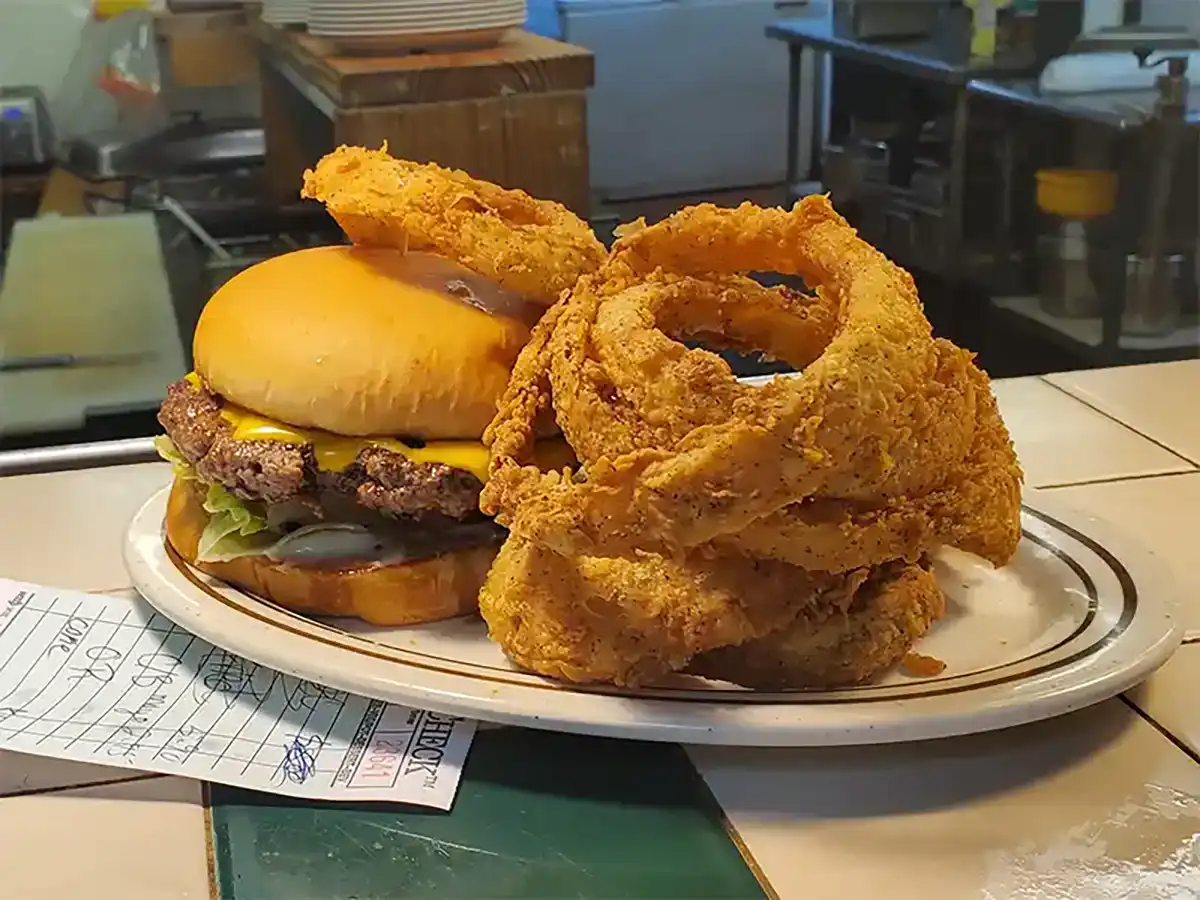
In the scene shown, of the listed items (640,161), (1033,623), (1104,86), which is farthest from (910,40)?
(1033,623)

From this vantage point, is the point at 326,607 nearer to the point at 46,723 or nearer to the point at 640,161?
the point at 46,723

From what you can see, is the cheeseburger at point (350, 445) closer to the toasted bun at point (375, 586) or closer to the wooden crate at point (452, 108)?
the toasted bun at point (375, 586)

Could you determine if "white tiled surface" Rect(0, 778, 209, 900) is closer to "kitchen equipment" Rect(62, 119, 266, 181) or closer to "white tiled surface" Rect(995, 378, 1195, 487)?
"white tiled surface" Rect(995, 378, 1195, 487)

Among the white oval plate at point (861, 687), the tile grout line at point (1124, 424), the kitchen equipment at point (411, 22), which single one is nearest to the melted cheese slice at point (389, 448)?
the white oval plate at point (861, 687)

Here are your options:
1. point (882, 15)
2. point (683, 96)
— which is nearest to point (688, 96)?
point (683, 96)

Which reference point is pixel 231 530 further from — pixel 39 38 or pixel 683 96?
pixel 683 96
